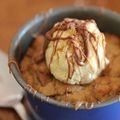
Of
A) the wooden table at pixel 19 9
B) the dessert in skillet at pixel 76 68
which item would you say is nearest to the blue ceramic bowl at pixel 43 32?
the dessert in skillet at pixel 76 68

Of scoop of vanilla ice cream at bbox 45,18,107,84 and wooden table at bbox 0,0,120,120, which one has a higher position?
wooden table at bbox 0,0,120,120

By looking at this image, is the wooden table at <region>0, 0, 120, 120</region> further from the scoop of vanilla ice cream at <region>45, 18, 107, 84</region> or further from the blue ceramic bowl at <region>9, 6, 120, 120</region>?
the scoop of vanilla ice cream at <region>45, 18, 107, 84</region>

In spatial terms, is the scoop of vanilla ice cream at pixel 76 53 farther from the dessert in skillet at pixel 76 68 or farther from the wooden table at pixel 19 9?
the wooden table at pixel 19 9

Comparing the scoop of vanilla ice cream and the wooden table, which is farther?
the wooden table

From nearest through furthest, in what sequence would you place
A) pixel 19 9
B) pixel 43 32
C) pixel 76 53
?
1. pixel 76 53
2. pixel 43 32
3. pixel 19 9

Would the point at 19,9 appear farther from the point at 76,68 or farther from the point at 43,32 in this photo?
the point at 76,68

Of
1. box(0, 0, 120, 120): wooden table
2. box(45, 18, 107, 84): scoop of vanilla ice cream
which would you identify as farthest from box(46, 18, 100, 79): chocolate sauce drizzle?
box(0, 0, 120, 120): wooden table

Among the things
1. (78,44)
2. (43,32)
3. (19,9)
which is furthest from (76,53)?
(19,9)
